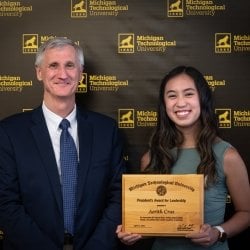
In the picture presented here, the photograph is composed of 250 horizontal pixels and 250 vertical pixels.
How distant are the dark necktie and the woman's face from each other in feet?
1.74

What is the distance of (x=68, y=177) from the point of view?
7.27 feet

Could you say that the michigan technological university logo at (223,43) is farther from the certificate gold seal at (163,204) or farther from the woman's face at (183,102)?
the certificate gold seal at (163,204)

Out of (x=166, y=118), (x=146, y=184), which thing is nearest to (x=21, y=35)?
(x=166, y=118)

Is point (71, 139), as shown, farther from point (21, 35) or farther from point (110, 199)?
point (21, 35)

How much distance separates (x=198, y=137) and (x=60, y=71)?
0.78 metres

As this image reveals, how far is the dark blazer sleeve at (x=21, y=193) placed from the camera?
211 centimetres

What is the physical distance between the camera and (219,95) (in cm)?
293

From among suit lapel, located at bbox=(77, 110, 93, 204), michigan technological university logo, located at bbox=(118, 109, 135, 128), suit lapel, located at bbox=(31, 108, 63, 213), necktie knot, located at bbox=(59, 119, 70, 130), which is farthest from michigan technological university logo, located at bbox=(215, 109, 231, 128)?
suit lapel, located at bbox=(31, 108, 63, 213)

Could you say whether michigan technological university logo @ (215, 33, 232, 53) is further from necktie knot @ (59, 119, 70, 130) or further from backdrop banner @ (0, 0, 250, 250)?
necktie knot @ (59, 119, 70, 130)

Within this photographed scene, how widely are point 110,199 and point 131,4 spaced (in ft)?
4.37

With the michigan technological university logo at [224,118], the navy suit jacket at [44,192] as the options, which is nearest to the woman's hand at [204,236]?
the navy suit jacket at [44,192]

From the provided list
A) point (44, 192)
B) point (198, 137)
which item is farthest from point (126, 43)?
point (44, 192)

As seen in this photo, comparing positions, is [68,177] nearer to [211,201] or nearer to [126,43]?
[211,201]

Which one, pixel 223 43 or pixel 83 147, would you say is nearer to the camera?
pixel 83 147
